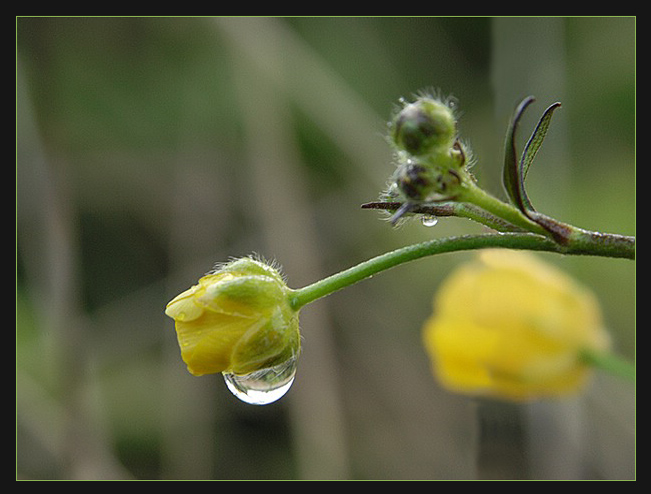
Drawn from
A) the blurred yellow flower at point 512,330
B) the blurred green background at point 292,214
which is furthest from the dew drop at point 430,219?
the blurred green background at point 292,214


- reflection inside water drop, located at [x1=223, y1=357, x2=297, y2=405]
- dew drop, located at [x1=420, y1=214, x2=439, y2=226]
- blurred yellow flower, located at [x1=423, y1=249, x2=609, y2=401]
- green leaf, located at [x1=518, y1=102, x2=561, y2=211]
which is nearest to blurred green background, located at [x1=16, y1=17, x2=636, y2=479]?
blurred yellow flower, located at [x1=423, y1=249, x2=609, y2=401]

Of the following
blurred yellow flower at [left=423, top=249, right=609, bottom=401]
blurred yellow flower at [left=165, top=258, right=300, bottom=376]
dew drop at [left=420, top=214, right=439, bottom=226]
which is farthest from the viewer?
blurred yellow flower at [left=423, top=249, right=609, bottom=401]

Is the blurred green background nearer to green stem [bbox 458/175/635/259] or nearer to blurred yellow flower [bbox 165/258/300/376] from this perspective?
blurred yellow flower [bbox 165/258/300/376]

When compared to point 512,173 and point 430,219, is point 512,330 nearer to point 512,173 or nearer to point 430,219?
point 430,219

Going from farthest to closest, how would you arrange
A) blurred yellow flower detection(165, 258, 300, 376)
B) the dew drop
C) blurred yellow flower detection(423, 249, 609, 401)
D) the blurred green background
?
1. the blurred green background
2. blurred yellow flower detection(423, 249, 609, 401)
3. blurred yellow flower detection(165, 258, 300, 376)
4. the dew drop

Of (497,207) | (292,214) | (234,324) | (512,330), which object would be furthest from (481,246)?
A: (292,214)

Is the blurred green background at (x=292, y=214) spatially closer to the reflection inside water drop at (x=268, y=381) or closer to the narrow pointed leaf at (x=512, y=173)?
the reflection inside water drop at (x=268, y=381)
